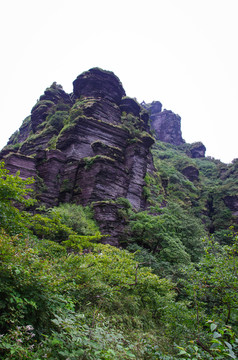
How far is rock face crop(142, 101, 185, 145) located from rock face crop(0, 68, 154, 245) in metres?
60.9

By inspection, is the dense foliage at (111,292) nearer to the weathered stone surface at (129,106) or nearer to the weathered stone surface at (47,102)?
the weathered stone surface at (129,106)

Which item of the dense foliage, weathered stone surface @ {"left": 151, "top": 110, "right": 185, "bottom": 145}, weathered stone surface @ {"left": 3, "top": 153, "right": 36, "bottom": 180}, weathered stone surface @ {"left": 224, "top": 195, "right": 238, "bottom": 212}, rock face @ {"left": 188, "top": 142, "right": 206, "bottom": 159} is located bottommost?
the dense foliage

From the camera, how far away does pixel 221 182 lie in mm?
58750

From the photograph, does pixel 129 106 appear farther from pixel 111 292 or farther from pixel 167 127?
pixel 167 127

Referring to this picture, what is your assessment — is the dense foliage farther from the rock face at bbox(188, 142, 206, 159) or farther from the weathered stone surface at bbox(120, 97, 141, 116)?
the rock face at bbox(188, 142, 206, 159)

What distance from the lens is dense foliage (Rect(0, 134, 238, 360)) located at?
389 cm

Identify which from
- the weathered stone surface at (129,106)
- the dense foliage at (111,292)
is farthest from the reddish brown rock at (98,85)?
the dense foliage at (111,292)

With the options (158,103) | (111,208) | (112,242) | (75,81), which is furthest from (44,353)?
(158,103)

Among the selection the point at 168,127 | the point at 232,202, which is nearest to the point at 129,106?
the point at 232,202

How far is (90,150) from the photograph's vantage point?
99.7ft

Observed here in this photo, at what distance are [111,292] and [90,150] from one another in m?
Answer: 24.3

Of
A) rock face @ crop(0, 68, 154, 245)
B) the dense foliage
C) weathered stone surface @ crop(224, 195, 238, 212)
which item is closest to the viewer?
the dense foliage

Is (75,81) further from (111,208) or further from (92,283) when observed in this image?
(92,283)

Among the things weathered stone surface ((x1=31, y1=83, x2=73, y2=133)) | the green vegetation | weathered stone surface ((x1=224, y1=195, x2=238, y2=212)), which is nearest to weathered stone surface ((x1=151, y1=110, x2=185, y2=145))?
weathered stone surface ((x1=224, y1=195, x2=238, y2=212))
